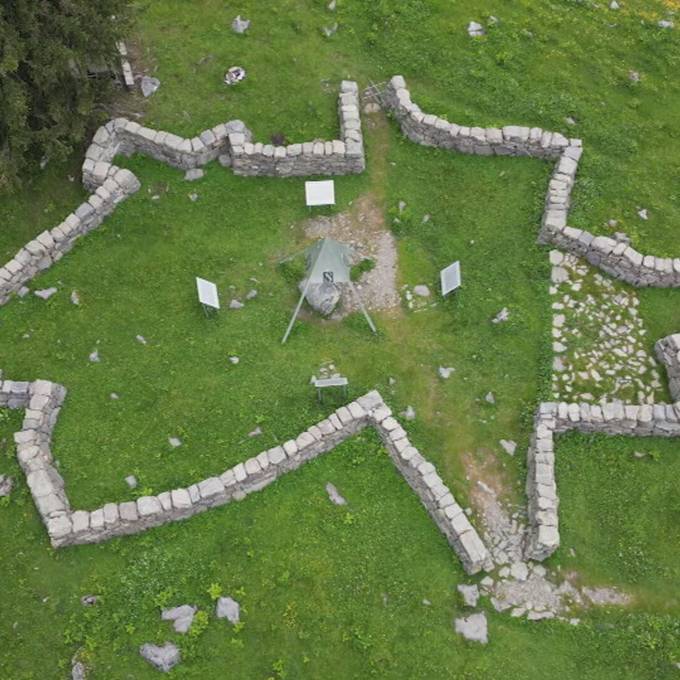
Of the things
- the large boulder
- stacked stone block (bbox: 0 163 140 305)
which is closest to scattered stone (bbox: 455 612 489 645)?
the large boulder

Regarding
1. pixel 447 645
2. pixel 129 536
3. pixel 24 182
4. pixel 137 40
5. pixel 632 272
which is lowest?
pixel 447 645

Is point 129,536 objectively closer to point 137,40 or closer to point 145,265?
point 145,265

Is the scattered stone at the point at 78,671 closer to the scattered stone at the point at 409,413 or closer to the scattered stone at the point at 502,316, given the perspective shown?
the scattered stone at the point at 409,413

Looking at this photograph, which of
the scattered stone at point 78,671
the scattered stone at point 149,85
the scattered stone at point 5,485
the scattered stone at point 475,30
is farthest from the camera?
the scattered stone at point 475,30

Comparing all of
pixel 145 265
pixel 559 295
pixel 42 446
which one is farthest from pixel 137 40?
pixel 559 295

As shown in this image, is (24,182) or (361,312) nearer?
(361,312)

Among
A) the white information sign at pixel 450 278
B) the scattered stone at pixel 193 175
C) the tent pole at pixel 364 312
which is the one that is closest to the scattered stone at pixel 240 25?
the scattered stone at pixel 193 175

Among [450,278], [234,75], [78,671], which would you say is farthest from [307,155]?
[78,671]

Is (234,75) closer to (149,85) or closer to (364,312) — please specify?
(149,85)

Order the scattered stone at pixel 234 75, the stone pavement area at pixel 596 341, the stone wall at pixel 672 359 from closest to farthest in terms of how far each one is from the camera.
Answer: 1. the stone wall at pixel 672 359
2. the stone pavement area at pixel 596 341
3. the scattered stone at pixel 234 75
